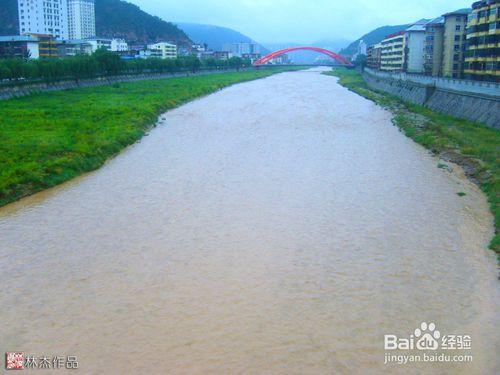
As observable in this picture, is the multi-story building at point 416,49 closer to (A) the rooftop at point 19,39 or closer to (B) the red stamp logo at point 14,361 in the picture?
(A) the rooftop at point 19,39

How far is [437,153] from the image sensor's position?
1548 cm

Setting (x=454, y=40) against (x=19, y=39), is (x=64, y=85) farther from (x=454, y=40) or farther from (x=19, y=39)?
(x=454, y=40)

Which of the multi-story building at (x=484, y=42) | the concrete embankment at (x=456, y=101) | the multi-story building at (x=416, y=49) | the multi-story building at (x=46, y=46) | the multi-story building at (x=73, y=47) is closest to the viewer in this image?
the concrete embankment at (x=456, y=101)

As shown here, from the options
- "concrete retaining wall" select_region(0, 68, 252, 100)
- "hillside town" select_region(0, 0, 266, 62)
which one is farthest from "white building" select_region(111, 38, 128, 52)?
"concrete retaining wall" select_region(0, 68, 252, 100)

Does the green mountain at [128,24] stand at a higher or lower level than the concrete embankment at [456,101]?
higher

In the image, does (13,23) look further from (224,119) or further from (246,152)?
(246,152)

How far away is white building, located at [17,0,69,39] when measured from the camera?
201 ft

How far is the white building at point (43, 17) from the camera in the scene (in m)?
61.3

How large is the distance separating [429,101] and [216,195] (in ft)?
58.2

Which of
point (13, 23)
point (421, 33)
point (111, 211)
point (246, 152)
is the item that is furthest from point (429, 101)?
point (13, 23)

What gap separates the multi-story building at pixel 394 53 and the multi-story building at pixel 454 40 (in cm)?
1512

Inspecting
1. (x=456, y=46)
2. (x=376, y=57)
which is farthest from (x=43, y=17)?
(x=456, y=46)

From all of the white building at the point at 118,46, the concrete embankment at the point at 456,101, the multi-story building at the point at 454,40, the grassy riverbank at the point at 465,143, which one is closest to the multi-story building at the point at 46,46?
the white building at the point at 118,46

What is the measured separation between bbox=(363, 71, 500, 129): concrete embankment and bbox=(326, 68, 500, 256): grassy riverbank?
1.20 ft
